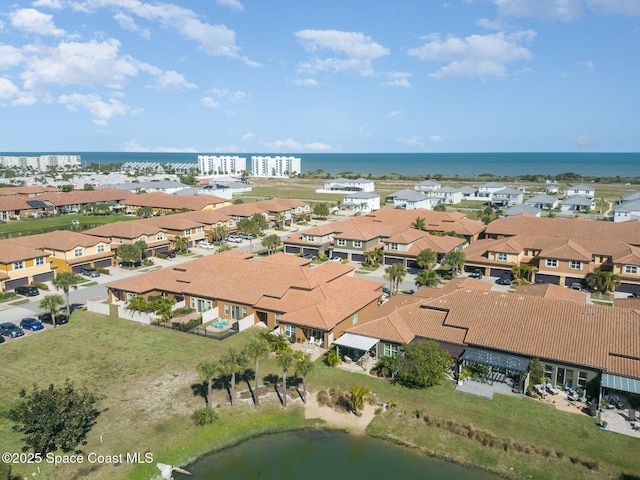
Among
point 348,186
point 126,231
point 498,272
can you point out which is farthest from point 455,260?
point 348,186

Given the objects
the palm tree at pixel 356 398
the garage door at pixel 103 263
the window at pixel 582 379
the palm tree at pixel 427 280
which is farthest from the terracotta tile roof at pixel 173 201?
the window at pixel 582 379

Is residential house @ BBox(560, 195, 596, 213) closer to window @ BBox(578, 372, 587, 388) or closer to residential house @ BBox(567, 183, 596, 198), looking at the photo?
residential house @ BBox(567, 183, 596, 198)

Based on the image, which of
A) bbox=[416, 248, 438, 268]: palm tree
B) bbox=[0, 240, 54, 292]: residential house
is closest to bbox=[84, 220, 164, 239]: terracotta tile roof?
bbox=[0, 240, 54, 292]: residential house

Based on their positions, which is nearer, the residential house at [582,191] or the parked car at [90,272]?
the parked car at [90,272]

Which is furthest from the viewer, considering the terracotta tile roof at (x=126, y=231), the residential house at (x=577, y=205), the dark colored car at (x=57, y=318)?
the residential house at (x=577, y=205)

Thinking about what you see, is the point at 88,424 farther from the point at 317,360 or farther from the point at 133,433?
the point at 317,360

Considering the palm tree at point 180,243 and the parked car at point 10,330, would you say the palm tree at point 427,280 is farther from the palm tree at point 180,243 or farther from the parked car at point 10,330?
the parked car at point 10,330
